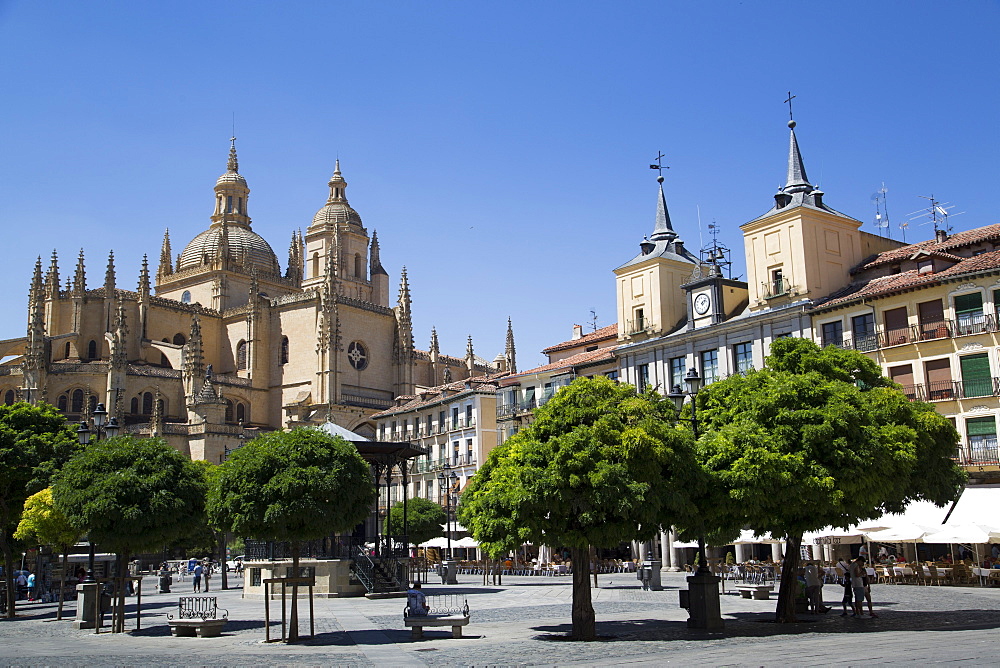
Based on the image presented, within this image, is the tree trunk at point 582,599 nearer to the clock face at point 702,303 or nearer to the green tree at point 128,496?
the green tree at point 128,496

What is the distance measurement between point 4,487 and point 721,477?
19.6 m

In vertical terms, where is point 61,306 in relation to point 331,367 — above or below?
above

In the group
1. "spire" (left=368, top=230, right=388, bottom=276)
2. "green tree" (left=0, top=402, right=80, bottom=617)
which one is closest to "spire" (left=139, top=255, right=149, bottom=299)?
"spire" (left=368, top=230, right=388, bottom=276)

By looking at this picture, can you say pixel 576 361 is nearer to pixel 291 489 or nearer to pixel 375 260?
pixel 291 489

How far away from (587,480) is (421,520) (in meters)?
34.2

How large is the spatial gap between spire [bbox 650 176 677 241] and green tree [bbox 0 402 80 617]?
26848 millimetres

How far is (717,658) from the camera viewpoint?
43.4 ft

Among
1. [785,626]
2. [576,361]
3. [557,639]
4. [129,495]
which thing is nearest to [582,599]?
[557,639]

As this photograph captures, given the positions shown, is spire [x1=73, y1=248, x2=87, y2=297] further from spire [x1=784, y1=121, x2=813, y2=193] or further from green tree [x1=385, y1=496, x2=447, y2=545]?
spire [x1=784, y1=121, x2=813, y2=193]

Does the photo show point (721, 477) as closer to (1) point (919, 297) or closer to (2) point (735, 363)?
(1) point (919, 297)

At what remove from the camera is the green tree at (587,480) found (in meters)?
15.2

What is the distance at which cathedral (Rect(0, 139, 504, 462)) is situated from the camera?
61281 mm

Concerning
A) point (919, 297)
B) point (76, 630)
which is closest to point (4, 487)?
point (76, 630)

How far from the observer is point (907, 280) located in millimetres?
32406
